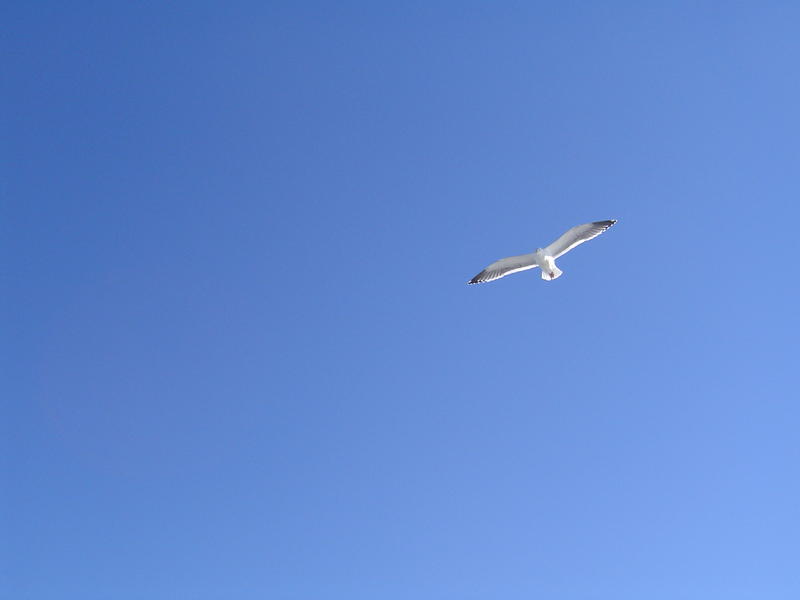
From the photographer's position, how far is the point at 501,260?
2538 cm

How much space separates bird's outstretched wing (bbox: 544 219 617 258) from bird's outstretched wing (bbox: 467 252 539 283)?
0.83 meters

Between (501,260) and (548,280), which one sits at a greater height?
(501,260)

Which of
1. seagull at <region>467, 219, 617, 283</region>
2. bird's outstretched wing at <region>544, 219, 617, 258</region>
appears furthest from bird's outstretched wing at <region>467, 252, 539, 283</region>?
bird's outstretched wing at <region>544, 219, 617, 258</region>

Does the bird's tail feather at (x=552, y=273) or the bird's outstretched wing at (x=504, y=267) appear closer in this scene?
the bird's tail feather at (x=552, y=273)

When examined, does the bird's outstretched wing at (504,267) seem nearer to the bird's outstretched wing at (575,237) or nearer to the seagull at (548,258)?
the seagull at (548,258)

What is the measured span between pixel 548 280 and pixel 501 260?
208cm

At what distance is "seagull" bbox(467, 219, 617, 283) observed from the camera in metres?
24.2

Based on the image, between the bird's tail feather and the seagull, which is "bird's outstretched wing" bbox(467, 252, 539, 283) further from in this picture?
the bird's tail feather

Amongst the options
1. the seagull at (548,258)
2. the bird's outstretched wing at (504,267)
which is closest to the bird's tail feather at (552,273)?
the seagull at (548,258)

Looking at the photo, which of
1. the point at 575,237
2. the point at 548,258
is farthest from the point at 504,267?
the point at 575,237

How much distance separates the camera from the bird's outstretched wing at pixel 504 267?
25170mm

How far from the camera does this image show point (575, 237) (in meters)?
24.6

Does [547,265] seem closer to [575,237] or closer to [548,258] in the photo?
[548,258]

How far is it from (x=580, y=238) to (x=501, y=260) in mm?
2676
